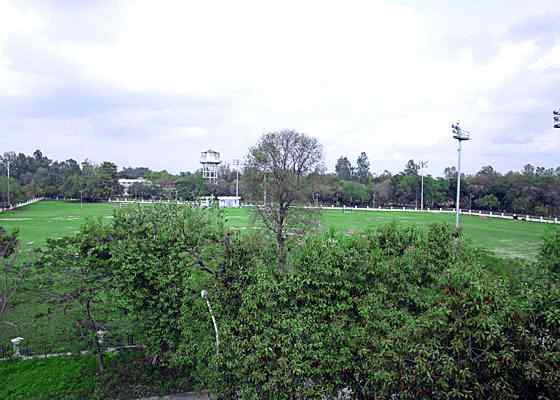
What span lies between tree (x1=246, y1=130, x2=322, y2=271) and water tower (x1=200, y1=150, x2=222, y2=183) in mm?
66183

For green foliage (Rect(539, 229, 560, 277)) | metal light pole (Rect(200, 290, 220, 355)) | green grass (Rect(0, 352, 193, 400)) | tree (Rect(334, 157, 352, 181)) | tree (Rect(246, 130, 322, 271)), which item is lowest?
green grass (Rect(0, 352, 193, 400))

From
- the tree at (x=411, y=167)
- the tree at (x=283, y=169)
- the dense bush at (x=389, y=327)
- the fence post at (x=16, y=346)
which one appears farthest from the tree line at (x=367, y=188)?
the dense bush at (x=389, y=327)

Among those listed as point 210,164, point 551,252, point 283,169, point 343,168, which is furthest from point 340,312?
point 343,168

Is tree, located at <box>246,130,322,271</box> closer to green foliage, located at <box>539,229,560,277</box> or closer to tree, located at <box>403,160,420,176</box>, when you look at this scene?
green foliage, located at <box>539,229,560,277</box>

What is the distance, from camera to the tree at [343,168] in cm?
10772

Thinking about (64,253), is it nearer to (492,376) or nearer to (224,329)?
(224,329)

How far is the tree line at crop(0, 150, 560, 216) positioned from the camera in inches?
2064

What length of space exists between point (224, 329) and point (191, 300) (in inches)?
59.2

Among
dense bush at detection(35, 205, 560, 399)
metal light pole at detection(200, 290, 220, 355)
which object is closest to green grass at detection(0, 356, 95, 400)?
dense bush at detection(35, 205, 560, 399)

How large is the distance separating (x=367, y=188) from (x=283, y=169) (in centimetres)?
5200

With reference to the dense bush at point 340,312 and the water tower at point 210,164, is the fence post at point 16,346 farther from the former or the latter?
the water tower at point 210,164

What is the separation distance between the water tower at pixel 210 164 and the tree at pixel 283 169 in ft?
217

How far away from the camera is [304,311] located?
720cm

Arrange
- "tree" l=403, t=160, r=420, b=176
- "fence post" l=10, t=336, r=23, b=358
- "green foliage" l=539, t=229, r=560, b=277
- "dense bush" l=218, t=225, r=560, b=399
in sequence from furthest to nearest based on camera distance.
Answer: "tree" l=403, t=160, r=420, b=176, "fence post" l=10, t=336, r=23, b=358, "green foliage" l=539, t=229, r=560, b=277, "dense bush" l=218, t=225, r=560, b=399
